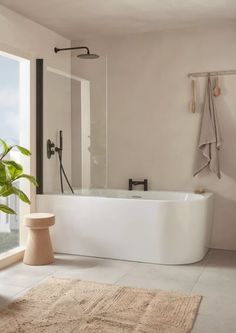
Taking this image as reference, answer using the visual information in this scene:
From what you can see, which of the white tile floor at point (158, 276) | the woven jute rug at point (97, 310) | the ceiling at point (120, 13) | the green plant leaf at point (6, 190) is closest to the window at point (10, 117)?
the ceiling at point (120, 13)

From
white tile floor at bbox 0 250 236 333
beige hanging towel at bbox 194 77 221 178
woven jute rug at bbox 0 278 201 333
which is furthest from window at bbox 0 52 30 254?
beige hanging towel at bbox 194 77 221 178

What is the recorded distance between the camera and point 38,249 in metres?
4.04

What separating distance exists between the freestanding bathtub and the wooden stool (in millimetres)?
341

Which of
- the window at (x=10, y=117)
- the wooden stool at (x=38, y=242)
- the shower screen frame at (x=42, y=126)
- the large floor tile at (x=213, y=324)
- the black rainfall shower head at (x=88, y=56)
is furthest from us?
the window at (x=10, y=117)

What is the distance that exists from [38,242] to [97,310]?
1351mm

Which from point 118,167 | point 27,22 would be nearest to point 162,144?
point 118,167

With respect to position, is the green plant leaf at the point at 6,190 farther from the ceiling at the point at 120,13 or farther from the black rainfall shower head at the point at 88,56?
the black rainfall shower head at the point at 88,56

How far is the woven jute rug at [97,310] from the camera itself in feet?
8.56

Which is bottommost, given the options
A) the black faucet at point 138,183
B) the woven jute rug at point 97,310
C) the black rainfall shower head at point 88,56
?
the woven jute rug at point 97,310

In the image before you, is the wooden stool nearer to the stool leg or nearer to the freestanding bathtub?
the stool leg

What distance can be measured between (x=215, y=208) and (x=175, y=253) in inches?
36.6

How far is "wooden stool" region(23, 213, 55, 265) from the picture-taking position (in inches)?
158

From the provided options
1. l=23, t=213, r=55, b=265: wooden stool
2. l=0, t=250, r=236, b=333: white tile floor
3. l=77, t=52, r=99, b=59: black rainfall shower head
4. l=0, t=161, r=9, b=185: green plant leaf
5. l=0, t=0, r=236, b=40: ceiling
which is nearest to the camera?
A: l=0, t=250, r=236, b=333: white tile floor

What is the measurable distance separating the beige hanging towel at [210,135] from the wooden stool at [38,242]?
5.88 feet
